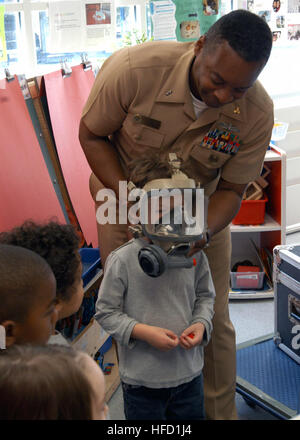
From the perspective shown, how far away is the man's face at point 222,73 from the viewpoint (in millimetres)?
1446

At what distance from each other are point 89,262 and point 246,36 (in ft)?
4.14

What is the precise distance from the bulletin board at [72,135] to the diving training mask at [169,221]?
1.15 metres

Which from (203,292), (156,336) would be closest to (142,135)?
(203,292)

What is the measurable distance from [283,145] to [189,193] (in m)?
2.93

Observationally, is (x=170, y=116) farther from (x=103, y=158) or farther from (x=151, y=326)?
(x=151, y=326)

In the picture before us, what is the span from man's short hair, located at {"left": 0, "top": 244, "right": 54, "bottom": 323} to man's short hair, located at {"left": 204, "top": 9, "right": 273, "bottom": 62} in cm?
79

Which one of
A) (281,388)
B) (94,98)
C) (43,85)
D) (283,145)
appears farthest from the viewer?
Result: (283,145)

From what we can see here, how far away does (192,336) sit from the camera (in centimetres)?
149

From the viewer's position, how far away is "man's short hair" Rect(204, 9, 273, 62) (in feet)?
4.70
